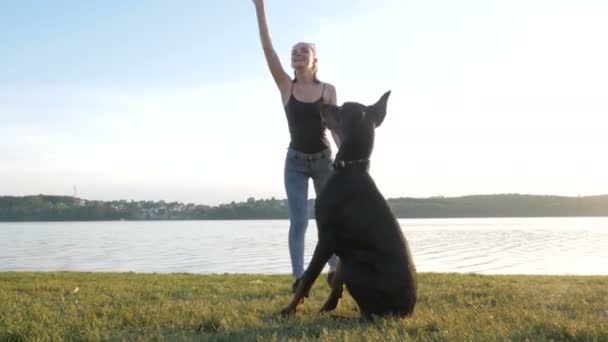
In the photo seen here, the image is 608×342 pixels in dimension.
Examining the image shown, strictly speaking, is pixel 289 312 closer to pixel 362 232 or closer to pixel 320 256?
pixel 320 256

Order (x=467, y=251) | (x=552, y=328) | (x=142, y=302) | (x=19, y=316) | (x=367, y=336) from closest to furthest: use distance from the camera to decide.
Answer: (x=367, y=336) → (x=552, y=328) → (x=19, y=316) → (x=142, y=302) → (x=467, y=251)

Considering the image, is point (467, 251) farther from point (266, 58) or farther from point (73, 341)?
point (73, 341)

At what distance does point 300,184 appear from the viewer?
6871mm

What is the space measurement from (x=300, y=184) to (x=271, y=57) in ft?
4.78

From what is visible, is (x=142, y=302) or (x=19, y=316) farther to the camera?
(x=142, y=302)

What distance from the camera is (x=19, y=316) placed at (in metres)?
5.39

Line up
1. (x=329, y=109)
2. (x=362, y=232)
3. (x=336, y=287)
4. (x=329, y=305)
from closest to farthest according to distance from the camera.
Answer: (x=362, y=232)
(x=329, y=109)
(x=336, y=287)
(x=329, y=305)

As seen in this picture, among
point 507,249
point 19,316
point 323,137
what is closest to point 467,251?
point 507,249

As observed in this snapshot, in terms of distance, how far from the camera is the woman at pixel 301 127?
668cm

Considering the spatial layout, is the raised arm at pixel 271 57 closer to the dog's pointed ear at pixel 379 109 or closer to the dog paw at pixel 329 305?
the dog's pointed ear at pixel 379 109

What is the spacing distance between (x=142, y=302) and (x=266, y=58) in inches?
119

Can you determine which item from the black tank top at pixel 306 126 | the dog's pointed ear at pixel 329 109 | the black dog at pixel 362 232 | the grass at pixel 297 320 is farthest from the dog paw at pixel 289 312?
Result: the black tank top at pixel 306 126

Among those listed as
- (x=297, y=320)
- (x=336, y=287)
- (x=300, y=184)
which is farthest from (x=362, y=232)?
(x=300, y=184)

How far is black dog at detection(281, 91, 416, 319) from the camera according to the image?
189 inches
